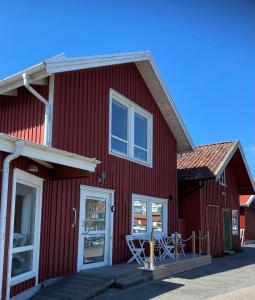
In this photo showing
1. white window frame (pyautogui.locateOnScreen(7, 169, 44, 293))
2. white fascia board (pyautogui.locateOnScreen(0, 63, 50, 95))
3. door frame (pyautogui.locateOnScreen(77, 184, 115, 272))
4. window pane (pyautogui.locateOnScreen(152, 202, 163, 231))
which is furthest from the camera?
window pane (pyautogui.locateOnScreen(152, 202, 163, 231))

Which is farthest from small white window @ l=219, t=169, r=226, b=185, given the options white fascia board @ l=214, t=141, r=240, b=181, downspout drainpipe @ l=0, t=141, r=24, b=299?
downspout drainpipe @ l=0, t=141, r=24, b=299

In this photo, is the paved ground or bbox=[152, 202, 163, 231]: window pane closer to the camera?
the paved ground

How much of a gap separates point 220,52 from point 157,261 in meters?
6.08

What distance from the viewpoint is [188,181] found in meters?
16.6

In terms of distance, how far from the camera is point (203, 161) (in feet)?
56.7

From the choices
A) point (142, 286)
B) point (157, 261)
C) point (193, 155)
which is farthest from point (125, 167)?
point (193, 155)

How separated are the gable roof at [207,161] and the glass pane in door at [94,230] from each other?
617 centimetres

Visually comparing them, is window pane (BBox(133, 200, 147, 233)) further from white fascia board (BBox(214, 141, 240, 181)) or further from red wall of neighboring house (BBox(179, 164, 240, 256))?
white fascia board (BBox(214, 141, 240, 181))

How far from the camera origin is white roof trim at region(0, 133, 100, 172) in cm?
655

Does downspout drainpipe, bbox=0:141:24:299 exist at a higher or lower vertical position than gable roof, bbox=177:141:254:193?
lower

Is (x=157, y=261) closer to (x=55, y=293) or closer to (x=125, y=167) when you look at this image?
(x=125, y=167)

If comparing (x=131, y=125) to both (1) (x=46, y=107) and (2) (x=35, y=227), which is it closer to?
(1) (x=46, y=107)

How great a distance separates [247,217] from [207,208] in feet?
44.8

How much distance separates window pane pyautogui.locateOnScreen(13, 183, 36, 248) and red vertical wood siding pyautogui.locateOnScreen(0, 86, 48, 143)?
1.56 meters
